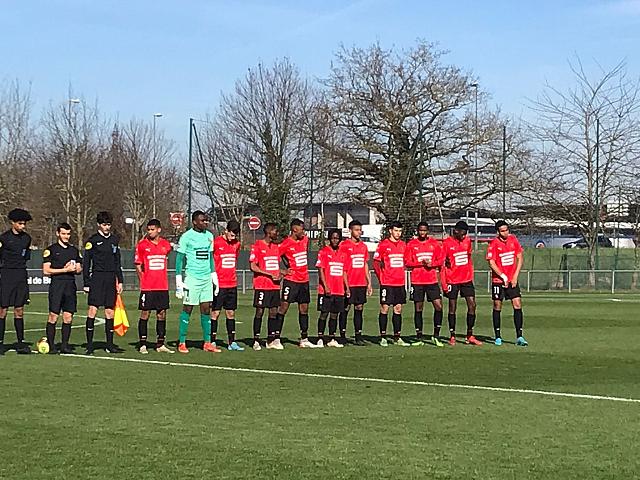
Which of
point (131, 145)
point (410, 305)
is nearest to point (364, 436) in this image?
point (410, 305)

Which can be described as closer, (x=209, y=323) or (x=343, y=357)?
(x=343, y=357)

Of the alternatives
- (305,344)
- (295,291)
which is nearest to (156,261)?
(295,291)

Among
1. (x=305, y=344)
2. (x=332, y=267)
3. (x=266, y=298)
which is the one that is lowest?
(x=305, y=344)

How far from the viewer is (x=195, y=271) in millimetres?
15672

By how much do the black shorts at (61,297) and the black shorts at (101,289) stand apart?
280mm

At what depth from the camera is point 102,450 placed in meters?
7.62

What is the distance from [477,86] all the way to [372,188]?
7.32 m

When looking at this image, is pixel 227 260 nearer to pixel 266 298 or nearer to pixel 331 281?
pixel 266 298

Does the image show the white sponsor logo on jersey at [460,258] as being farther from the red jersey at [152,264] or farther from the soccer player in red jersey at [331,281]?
the red jersey at [152,264]

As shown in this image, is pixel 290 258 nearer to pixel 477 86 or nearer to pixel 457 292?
pixel 457 292

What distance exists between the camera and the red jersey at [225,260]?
16312 mm

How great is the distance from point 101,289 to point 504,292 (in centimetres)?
684

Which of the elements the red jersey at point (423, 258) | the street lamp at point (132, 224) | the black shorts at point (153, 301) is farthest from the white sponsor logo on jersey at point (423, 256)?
the street lamp at point (132, 224)

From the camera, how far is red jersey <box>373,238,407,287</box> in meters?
17.3
